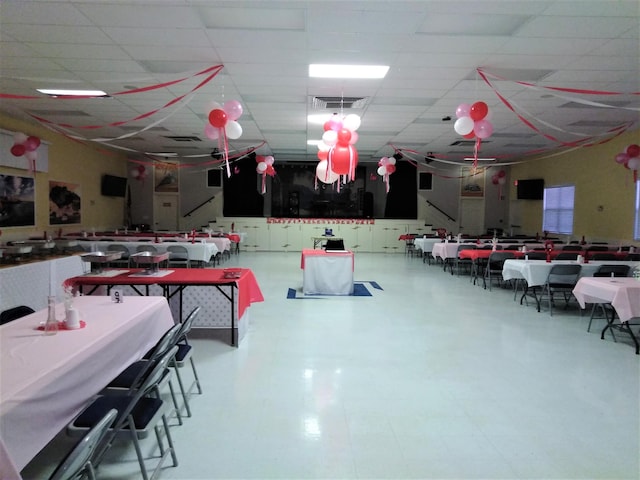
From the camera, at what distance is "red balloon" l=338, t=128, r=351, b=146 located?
604 centimetres

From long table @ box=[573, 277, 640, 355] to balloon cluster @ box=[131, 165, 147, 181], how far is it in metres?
13.2

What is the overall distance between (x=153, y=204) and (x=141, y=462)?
14.7 metres

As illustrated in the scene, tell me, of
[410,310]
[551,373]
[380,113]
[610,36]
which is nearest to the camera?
[551,373]

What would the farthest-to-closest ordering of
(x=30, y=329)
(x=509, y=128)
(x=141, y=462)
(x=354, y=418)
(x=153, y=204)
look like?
1. (x=153, y=204)
2. (x=509, y=128)
3. (x=354, y=418)
4. (x=30, y=329)
5. (x=141, y=462)

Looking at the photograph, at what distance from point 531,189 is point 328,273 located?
9.45 meters

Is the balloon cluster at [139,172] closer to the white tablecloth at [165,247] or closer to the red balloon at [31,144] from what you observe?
the red balloon at [31,144]

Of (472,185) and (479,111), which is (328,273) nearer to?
(479,111)

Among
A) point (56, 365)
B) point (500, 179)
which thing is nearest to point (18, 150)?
point (56, 365)

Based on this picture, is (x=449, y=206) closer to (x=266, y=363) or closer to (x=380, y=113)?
(x=380, y=113)

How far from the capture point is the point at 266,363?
13.2 ft

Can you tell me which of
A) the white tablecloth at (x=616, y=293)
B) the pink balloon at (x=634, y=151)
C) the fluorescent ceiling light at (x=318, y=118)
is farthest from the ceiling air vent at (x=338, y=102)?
the pink balloon at (x=634, y=151)

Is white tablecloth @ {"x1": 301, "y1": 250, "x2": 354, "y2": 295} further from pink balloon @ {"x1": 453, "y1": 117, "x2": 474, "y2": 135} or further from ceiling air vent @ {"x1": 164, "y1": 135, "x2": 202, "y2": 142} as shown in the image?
ceiling air vent @ {"x1": 164, "y1": 135, "x2": 202, "y2": 142}

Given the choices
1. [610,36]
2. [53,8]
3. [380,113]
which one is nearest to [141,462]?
[53,8]

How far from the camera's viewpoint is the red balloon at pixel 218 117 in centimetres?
552
